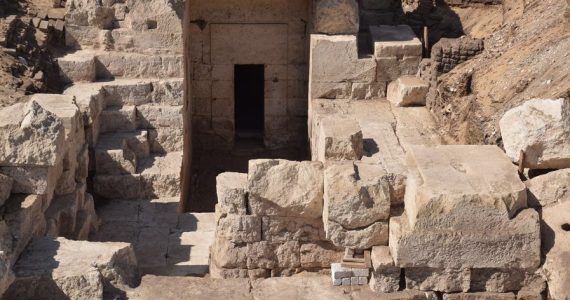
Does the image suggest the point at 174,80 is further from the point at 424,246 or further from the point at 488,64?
the point at 424,246

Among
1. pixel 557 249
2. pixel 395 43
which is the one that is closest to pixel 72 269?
pixel 557 249

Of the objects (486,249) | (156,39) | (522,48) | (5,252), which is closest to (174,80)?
(156,39)

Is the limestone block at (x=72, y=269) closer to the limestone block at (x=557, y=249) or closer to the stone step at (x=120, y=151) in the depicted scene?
the limestone block at (x=557, y=249)

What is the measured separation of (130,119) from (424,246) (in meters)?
6.12

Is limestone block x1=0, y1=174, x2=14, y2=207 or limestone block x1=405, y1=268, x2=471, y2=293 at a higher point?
limestone block x1=0, y1=174, x2=14, y2=207

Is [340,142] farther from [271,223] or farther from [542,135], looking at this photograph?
[542,135]

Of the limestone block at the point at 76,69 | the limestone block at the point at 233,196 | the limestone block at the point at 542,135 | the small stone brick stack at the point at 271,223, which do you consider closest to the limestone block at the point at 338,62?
the limestone block at the point at 76,69

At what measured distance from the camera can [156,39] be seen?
1359 cm

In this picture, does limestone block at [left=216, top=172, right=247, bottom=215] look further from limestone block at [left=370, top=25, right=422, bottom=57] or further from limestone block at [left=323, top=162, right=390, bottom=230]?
limestone block at [left=370, top=25, right=422, bottom=57]

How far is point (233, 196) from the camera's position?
28.4 feet

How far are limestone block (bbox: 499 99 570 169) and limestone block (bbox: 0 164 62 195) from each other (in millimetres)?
4445

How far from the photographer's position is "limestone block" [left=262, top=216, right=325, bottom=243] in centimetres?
879

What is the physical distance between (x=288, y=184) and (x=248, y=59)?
6780 millimetres

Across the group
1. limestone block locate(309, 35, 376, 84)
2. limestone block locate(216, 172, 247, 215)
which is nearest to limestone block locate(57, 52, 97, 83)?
limestone block locate(309, 35, 376, 84)
